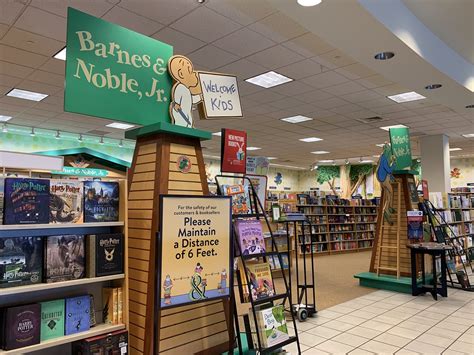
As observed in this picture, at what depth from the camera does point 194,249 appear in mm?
2547

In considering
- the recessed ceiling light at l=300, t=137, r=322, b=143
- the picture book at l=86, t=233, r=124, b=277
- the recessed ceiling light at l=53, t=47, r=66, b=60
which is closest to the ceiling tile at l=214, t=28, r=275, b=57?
the recessed ceiling light at l=53, t=47, r=66, b=60

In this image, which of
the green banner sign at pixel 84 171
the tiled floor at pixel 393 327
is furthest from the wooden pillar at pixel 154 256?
the green banner sign at pixel 84 171

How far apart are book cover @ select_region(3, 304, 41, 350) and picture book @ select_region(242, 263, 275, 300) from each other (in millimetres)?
1461

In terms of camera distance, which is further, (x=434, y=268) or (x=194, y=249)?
(x=434, y=268)

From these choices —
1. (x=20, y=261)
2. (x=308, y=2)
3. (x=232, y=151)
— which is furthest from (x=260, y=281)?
(x=308, y=2)

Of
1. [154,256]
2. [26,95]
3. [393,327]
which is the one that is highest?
[26,95]

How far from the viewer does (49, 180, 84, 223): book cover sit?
2.27 meters

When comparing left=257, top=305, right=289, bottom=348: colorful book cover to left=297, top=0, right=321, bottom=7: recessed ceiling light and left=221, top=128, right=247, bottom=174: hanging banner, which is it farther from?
left=297, top=0, right=321, bottom=7: recessed ceiling light

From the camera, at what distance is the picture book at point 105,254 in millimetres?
2350

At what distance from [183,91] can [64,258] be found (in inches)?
60.8

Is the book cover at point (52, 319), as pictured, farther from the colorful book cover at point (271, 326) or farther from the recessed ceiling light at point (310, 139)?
the recessed ceiling light at point (310, 139)

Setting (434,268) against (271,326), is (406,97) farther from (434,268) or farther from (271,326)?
(271,326)

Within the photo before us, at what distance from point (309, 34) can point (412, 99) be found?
3889 mm

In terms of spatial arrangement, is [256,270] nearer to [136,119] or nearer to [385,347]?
[136,119]
